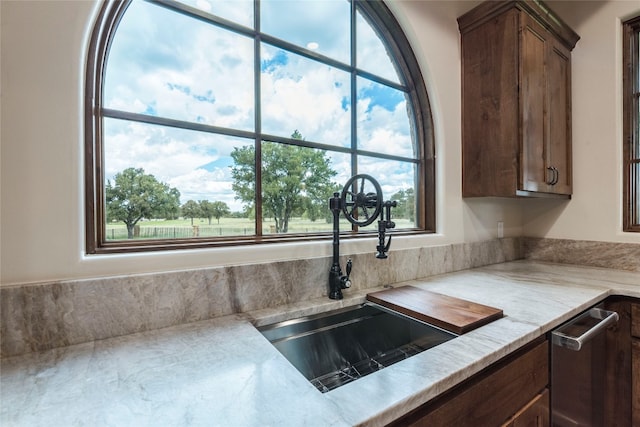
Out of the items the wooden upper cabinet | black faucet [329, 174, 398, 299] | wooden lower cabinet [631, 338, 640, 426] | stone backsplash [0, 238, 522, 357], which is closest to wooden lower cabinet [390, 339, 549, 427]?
black faucet [329, 174, 398, 299]

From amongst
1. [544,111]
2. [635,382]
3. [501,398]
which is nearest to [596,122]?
[544,111]

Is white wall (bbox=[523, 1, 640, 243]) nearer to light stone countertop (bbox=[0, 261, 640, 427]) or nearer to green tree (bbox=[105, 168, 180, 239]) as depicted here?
light stone countertop (bbox=[0, 261, 640, 427])

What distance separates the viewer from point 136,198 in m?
0.99

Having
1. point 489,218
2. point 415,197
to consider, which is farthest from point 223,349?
point 489,218

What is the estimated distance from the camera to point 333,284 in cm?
116

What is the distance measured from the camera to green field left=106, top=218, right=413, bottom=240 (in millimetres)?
960

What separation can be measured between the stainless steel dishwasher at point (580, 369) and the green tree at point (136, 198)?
4.74 ft

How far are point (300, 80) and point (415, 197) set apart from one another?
99cm

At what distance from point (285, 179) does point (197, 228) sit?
1.45 feet

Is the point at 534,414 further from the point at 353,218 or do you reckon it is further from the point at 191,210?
the point at 191,210

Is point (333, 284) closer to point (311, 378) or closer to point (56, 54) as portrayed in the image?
point (311, 378)

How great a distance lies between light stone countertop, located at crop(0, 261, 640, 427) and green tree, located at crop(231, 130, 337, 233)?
0.49 meters

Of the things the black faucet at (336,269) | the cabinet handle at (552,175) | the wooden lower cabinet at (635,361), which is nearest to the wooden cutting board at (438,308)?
the black faucet at (336,269)

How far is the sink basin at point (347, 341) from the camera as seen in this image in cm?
97
